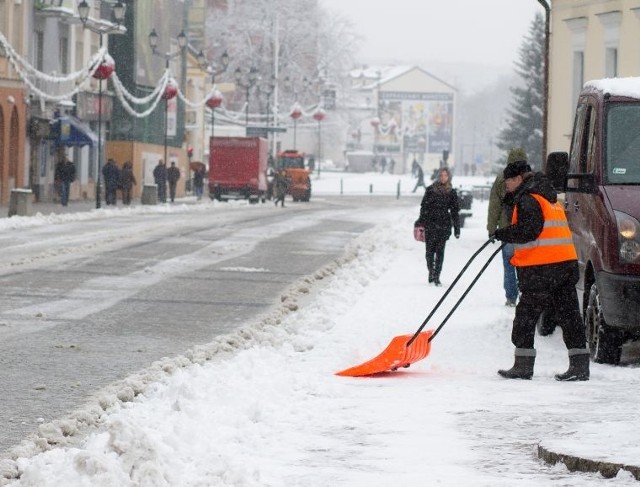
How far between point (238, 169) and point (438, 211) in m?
48.3

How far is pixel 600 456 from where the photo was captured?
25.7 ft

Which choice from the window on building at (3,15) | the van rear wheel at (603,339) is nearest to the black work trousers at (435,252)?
the van rear wheel at (603,339)

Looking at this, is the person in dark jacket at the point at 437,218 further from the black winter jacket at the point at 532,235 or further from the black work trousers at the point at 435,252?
the black winter jacket at the point at 532,235

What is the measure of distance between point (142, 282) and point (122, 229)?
47.5 feet

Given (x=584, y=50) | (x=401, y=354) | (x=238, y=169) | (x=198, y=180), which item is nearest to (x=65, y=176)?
(x=238, y=169)

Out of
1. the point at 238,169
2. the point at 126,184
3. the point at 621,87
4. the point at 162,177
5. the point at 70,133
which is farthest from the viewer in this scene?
the point at 238,169

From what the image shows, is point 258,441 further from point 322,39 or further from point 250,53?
point 322,39

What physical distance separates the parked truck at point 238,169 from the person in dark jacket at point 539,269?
57481 mm

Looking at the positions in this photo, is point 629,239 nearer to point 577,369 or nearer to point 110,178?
point 577,369

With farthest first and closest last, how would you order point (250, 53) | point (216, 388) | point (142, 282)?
1. point (250, 53)
2. point (142, 282)
3. point (216, 388)

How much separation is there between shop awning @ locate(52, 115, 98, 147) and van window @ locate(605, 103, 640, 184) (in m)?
45.4

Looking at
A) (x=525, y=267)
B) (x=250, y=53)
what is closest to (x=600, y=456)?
(x=525, y=267)

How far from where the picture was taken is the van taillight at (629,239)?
12.3m

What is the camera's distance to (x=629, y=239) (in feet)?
40.5
